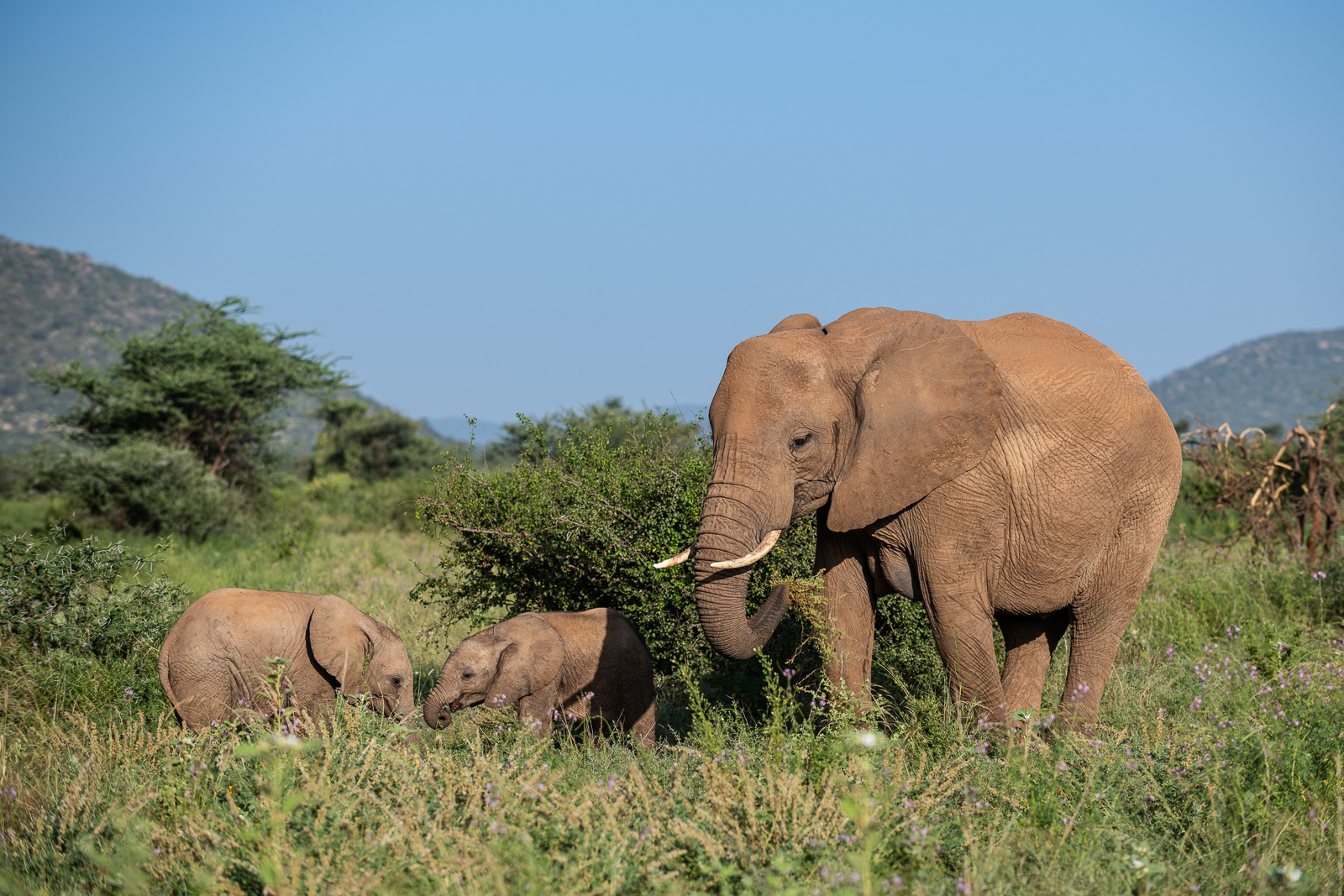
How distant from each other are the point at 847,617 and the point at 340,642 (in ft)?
10.2

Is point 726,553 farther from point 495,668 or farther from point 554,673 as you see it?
point 495,668

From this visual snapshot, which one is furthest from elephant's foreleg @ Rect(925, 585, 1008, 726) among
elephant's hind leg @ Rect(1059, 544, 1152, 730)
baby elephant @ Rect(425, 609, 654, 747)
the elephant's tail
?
the elephant's tail

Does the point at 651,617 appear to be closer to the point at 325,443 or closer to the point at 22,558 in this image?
the point at 22,558

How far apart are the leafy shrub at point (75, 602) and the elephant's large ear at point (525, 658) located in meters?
2.83

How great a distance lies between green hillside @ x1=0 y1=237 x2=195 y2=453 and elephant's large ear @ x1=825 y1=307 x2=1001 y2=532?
240ft

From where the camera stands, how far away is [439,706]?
6.13 metres

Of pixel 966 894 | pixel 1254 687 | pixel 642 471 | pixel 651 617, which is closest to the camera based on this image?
pixel 966 894

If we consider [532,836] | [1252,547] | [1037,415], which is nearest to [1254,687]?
[1037,415]

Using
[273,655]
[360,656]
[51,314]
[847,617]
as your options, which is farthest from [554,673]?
[51,314]

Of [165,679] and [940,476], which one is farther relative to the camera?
[165,679]

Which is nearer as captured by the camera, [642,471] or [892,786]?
[892,786]

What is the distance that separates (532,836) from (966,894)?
152 centimetres

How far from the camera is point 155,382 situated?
2267 centimetres

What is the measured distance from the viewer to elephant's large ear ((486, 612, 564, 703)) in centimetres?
614
